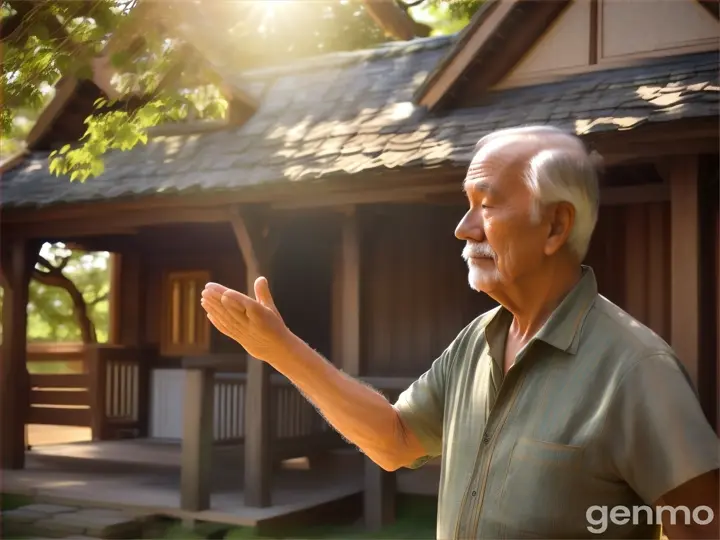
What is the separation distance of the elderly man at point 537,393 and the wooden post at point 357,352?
5.56 m

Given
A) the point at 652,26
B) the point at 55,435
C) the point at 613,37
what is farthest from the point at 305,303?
the point at 55,435

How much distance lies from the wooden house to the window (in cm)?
49

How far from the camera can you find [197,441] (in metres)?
7.38

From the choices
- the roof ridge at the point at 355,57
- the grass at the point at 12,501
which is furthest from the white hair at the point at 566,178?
the roof ridge at the point at 355,57

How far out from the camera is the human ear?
5.44 feet

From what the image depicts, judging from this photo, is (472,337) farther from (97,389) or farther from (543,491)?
(97,389)

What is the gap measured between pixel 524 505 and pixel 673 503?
0.27 m

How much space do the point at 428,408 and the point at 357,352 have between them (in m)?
5.72

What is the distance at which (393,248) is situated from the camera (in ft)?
30.3

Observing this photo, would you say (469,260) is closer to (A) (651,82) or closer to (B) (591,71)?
(A) (651,82)

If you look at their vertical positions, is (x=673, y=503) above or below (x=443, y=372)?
below

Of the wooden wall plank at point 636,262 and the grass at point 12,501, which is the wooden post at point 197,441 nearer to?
the grass at point 12,501

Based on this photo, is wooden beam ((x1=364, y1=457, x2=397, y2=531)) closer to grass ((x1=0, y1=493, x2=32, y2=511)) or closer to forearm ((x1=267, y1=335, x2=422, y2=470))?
grass ((x1=0, y1=493, x2=32, y2=511))

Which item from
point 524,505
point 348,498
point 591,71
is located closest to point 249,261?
point 348,498
